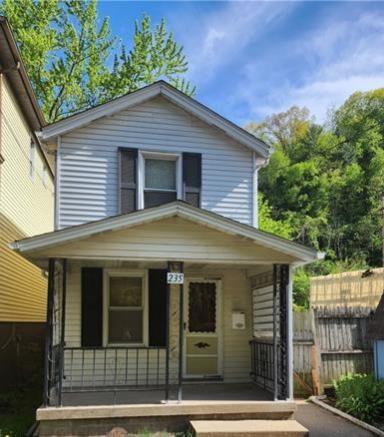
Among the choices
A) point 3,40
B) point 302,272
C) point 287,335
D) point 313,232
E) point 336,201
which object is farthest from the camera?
point 336,201

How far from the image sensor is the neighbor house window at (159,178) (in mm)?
10039

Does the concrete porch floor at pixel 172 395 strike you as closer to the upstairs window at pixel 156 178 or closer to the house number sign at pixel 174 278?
the house number sign at pixel 174 278

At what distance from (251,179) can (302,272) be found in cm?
1598

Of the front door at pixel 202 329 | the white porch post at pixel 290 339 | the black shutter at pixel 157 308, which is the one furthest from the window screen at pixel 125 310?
the white porch post at pixel 290 339

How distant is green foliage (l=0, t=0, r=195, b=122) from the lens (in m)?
22.2

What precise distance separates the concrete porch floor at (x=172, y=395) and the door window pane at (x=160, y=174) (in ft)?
13.2

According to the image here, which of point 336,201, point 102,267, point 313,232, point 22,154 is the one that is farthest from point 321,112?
point 102,267

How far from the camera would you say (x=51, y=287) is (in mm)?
7367

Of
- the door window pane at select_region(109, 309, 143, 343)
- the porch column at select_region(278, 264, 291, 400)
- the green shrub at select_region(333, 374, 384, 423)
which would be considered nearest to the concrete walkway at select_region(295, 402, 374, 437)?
the green shrub at select_region(333, 374, 384, 423)

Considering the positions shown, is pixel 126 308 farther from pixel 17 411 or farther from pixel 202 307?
pixel 17 411

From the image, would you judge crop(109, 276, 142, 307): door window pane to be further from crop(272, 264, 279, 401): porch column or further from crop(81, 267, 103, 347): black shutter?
crop(272, 264, 279, 401): porch column

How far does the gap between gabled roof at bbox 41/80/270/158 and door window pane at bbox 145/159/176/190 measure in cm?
121

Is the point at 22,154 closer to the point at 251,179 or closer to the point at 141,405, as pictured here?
the point at 251,179

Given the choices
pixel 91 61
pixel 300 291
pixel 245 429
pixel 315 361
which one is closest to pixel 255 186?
pixel 315 361
